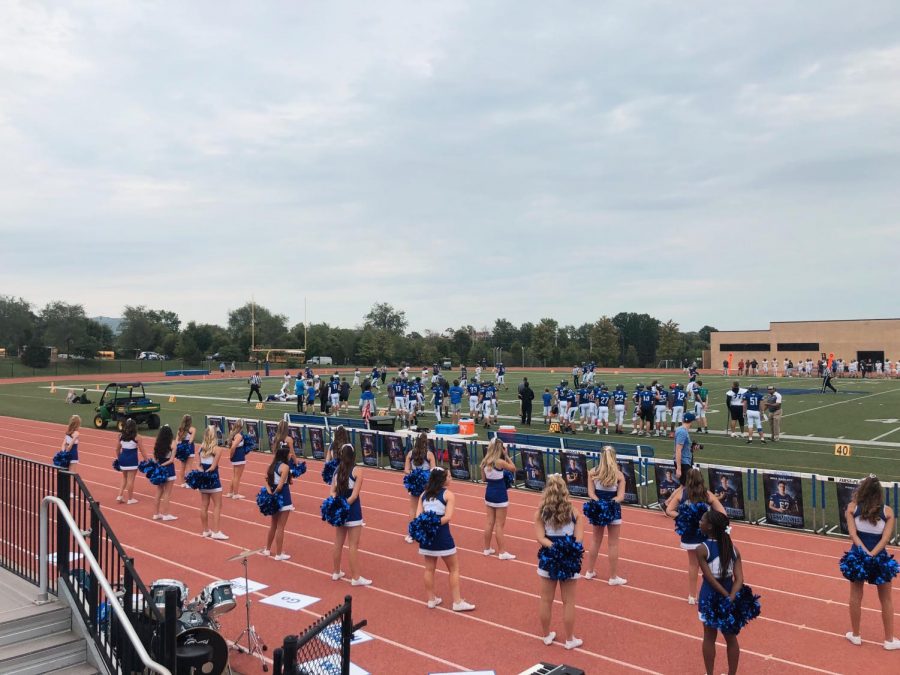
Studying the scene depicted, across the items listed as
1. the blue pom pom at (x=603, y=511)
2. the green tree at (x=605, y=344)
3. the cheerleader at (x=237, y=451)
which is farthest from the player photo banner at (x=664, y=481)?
the green tree at (x=605, y=344)

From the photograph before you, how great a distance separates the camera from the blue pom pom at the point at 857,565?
271 inches

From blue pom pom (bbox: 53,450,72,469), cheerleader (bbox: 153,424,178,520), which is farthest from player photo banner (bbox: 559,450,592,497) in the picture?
blue pom pom (bbox: 53,450,72,469)

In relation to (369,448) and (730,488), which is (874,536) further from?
(369,448)

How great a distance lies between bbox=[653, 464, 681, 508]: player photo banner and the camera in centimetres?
1327

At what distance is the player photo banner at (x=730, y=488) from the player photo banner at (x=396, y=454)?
8018mm

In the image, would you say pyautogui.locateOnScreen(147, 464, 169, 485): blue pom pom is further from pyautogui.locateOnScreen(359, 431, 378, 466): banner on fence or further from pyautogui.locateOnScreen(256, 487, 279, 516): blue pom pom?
pyautogui.locateOnScreen(359, 431, 378, 466): banner on fence

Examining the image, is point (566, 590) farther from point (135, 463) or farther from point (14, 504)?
point (135, 463)

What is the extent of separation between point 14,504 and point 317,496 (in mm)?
7306

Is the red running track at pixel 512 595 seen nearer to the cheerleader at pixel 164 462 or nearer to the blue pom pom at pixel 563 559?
the cheerleader at pixel 164 462

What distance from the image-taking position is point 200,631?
225 inches

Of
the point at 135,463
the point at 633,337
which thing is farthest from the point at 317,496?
the point at 633,337

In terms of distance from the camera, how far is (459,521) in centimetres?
1270

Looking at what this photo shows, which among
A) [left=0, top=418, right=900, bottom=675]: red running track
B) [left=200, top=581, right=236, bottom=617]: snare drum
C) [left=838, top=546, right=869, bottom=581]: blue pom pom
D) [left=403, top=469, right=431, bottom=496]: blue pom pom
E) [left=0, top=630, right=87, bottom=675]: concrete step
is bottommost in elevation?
[left=0, top=418, right=900, bottom=675]: red running track

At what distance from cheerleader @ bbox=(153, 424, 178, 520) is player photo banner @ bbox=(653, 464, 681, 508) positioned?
351 inches
